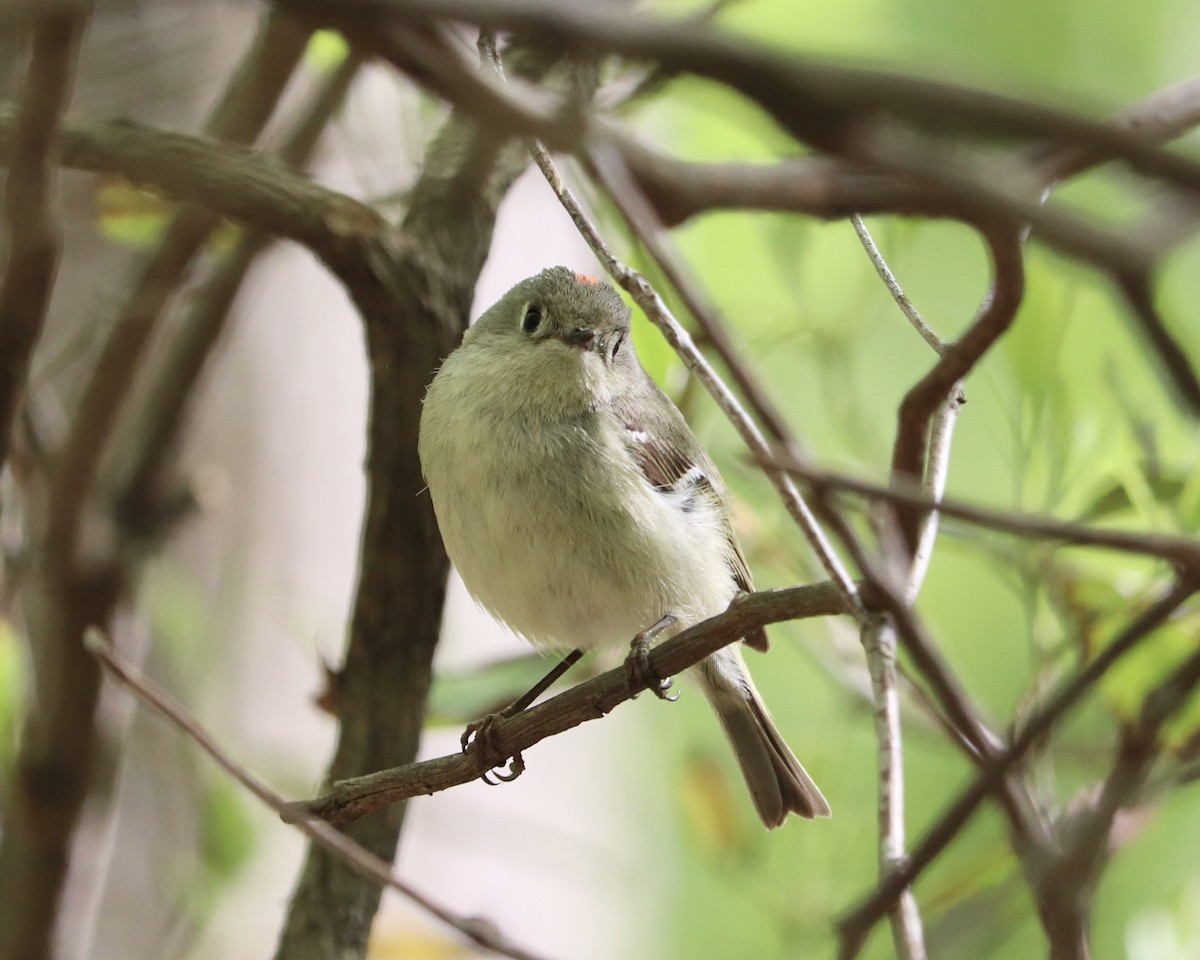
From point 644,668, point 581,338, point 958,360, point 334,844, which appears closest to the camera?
point 958,360

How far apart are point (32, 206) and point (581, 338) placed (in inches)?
26.6

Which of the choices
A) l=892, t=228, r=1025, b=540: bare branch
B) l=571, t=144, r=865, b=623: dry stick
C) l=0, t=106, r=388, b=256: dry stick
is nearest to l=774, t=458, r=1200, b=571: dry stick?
l=892, t=228, r=1025, b=540: bare branch

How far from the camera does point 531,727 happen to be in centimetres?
114

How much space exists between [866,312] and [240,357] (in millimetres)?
1438

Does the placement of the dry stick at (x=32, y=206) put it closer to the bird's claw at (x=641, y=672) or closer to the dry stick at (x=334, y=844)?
the dry stick at (x=334, y=844)

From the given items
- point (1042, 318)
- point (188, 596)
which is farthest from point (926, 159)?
point (188, 596)

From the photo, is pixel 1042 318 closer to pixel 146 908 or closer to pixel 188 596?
pixel 188 596

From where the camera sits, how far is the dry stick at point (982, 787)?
443 mm

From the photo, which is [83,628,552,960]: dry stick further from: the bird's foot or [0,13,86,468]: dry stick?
[0,13,86,468]: dry stick

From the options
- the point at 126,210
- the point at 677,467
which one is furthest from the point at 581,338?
the point at 126,210

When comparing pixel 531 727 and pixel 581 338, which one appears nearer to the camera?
pixel 531 727

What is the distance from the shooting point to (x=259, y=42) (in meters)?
1.68

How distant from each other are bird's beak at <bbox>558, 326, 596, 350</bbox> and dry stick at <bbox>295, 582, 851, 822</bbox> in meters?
0.54

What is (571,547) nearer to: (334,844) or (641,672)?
(641,672)
